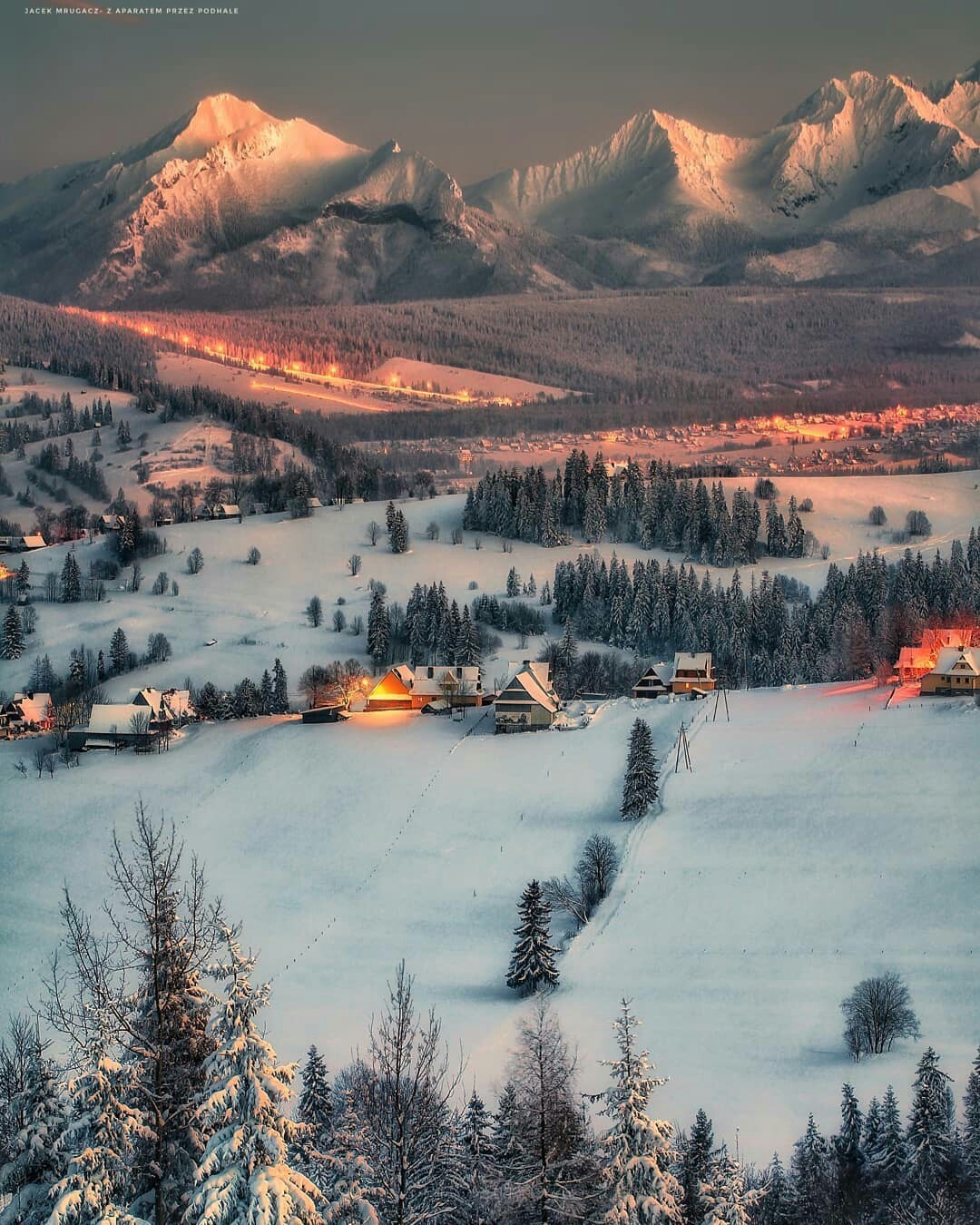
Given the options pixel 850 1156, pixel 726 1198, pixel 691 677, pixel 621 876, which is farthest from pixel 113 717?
pixel 726 1198

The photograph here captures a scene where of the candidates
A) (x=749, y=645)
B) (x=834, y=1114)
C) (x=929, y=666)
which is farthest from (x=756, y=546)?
(x=834, y=1114)

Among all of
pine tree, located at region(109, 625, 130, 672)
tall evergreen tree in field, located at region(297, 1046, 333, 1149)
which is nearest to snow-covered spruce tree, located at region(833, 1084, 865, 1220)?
tall evergreen tree in field, located at region(297, 1046, 333, 1149)

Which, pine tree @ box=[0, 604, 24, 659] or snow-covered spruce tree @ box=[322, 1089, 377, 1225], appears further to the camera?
pine tree @ box=[0, 604, 24, 659]

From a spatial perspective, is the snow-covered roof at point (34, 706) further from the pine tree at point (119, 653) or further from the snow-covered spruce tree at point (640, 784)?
the snow-covered spruce tree at point (640, 784)

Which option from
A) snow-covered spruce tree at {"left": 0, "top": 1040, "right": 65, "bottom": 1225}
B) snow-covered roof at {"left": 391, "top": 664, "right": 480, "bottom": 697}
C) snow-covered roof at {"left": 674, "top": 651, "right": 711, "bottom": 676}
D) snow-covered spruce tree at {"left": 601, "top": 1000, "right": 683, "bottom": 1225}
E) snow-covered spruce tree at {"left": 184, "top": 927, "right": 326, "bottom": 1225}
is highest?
snow-covered spruce tree at {"left": 184, "top": 927, "right": 326, "bottom": 1225}

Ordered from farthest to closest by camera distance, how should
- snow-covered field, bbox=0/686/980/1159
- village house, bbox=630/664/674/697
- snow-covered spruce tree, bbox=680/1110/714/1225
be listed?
village house, bbox=630/664/674/697 → snow-covered field, bbox=0/686/980/1159 → snow-covered spruce tree, bbox=680/1110/714/1225

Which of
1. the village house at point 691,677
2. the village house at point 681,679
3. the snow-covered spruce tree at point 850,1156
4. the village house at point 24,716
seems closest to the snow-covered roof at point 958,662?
the village house at point 681,679

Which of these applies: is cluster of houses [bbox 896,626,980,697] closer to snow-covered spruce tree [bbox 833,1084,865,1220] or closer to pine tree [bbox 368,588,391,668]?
pine tree [bbox 368,588,391,668]
